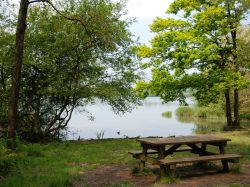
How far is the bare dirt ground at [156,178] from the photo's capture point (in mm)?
7492

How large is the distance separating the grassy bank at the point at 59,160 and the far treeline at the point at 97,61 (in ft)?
9.54

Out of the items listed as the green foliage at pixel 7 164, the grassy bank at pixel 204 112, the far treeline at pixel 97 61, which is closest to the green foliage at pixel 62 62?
the far treeline at pixel 97 61

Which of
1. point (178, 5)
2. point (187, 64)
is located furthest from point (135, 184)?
point (178, 5)

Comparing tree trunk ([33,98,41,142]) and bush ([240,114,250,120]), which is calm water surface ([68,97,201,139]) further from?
bush ([240,114,250,120])


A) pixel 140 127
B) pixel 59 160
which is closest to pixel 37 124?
pixel 59 160

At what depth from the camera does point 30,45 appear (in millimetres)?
15383

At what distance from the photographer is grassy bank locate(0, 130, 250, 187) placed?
24.9ft

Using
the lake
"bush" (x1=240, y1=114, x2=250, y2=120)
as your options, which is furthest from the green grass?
"bush" (x1=240, y1=114, x2=250, y2=120)

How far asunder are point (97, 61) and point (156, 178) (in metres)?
9.75

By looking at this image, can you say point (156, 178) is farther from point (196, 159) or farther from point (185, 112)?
point (185, 112)

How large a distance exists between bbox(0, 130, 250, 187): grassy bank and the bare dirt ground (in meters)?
0.47

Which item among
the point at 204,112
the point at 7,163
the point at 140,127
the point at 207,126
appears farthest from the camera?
the point at 204,112

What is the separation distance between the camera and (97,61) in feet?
54.6

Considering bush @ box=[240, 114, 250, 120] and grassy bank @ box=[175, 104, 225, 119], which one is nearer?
Answer: bush @ box=[240, 114, 250, 120]
